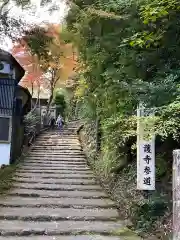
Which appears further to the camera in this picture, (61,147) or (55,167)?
(61,147)

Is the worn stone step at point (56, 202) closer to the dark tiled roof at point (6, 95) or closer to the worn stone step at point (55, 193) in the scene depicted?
the worn stone step at point (55, 193)

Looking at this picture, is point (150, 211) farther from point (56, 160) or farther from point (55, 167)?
point (56, 160)

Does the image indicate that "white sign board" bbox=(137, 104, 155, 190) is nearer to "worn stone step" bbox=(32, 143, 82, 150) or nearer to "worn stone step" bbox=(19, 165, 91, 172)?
"worn stone step" bbox=(19, 165, 91, 172)

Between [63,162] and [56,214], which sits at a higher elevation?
[63,162]

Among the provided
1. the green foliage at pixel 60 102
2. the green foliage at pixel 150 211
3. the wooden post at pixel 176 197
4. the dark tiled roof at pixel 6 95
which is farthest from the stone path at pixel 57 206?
the green foliage at pixel 60 102

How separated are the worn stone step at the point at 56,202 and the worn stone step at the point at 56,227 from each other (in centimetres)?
115

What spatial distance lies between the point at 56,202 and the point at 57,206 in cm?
33

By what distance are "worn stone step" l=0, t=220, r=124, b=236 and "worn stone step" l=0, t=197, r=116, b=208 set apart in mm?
1149

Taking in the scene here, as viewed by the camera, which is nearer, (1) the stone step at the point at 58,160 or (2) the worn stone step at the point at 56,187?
(2) the worn stone step at the point at 56,187

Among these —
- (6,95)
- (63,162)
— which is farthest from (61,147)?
(6,95)

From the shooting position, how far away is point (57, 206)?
344 inches

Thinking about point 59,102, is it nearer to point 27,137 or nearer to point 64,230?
point 27,137

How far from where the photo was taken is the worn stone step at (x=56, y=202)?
8.77 metres

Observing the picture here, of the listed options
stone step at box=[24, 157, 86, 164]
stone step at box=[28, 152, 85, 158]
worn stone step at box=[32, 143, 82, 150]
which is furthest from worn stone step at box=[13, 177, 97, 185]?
worn stone step at box=[32, 143, 82, 150]
